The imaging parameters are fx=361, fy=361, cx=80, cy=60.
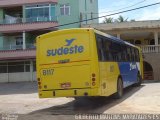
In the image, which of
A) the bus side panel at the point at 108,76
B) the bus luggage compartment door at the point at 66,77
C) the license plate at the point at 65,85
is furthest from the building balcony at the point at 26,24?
the license plate at the point at 65,85

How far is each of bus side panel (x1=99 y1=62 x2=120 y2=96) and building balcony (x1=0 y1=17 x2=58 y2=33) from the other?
2305cm

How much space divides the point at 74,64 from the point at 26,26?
27227 millimetres

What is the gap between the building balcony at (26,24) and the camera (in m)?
40.1

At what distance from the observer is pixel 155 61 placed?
37.0 metres

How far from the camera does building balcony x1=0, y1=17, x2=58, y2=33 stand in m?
40.1

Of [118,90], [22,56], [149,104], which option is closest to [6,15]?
[22,56]

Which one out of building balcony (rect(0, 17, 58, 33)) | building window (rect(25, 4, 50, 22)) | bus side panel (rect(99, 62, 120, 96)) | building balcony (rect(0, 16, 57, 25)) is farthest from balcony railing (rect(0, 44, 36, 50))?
bus side panel (rect(99, 62, 120, 96))

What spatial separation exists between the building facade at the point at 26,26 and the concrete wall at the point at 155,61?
931 centimetres

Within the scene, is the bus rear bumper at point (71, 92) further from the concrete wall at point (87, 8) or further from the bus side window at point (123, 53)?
the concrete wall at point (87, 8)

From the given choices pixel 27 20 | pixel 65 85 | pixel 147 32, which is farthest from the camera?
pixel 27 20

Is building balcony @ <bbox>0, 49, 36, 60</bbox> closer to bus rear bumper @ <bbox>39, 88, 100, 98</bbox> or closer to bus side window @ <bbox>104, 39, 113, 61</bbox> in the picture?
bus side window @ <bbox>104, 39, 113, 61</bbox>

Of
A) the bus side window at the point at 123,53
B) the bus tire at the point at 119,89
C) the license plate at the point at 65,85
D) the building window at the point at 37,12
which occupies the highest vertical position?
the building window at the point at 37,12

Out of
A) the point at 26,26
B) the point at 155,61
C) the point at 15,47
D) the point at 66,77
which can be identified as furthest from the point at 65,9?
the point at 66,77

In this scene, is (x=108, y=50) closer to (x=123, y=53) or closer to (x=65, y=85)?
(x=65, y=85)
